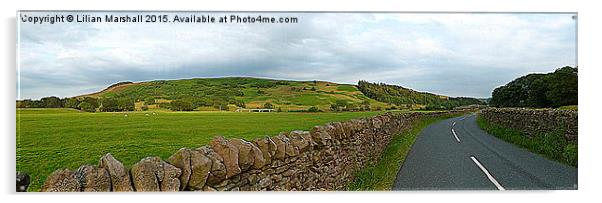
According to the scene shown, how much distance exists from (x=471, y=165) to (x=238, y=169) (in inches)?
116

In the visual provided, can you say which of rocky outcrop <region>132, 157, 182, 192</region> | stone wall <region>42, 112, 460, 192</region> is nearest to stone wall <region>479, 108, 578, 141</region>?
stone wall <region>42, 112, 460, 192</region>

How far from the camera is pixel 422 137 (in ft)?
24.3

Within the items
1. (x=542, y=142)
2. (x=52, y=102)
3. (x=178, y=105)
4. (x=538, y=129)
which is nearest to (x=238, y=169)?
(x=178, y=105)

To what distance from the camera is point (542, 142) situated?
665 cm

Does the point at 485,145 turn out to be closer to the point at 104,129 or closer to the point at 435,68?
the point at 435,68

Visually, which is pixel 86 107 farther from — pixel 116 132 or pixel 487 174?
pixel 487 174

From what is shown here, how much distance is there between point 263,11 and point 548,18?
2.86m

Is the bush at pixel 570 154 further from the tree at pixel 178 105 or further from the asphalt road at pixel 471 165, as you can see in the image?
the tree at pixel 178 105

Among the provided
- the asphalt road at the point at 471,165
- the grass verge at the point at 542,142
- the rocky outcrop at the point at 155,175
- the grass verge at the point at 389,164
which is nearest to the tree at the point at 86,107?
the rocky outcrop at the point at 155,175

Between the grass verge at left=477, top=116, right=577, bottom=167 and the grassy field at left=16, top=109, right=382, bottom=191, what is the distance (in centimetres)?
305

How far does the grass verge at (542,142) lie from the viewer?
18.6 feet

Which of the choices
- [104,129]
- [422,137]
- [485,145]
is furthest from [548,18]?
[104,129]

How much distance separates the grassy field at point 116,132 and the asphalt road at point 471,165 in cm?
171

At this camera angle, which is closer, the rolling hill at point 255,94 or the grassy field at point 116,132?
the grassy field at point 116,132
